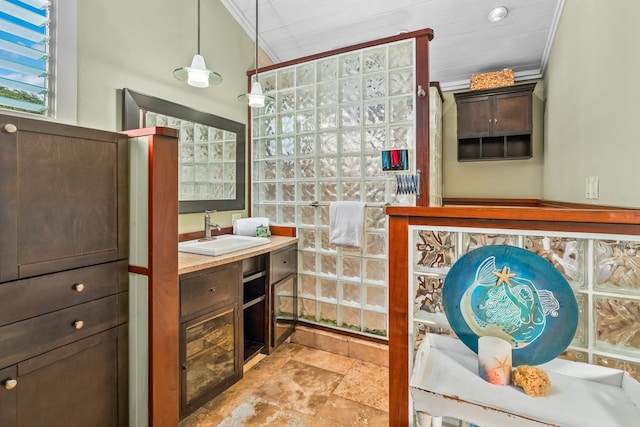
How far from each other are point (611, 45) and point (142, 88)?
245 cm

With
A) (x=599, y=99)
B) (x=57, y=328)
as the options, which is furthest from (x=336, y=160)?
(x=57, y=328)

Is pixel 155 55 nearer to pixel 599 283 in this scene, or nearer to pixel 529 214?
pixel 529 214

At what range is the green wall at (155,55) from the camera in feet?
5.35

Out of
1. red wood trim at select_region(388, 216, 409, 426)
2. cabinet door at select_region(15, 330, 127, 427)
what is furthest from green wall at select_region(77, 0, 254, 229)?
red wood trim at select_region(388, 216, 409, 426)

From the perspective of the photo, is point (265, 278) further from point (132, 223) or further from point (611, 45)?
point (611, 45)

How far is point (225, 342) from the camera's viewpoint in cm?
182

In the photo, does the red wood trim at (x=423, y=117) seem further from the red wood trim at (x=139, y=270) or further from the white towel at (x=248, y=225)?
the red wood trim at (x=139, y=270)

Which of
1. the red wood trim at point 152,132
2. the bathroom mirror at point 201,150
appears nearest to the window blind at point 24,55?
the bathroom mirror at point 201,150

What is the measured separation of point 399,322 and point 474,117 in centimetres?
293

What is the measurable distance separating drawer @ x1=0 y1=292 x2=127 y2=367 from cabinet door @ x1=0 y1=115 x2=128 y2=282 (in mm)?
170

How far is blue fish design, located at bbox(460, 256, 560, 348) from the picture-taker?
A: 851 millimetres

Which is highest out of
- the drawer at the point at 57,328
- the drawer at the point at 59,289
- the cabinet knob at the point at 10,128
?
the cabinet knob at the point at 10,128

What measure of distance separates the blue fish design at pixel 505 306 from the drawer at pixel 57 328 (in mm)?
1413

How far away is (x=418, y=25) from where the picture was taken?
8.12 feet
